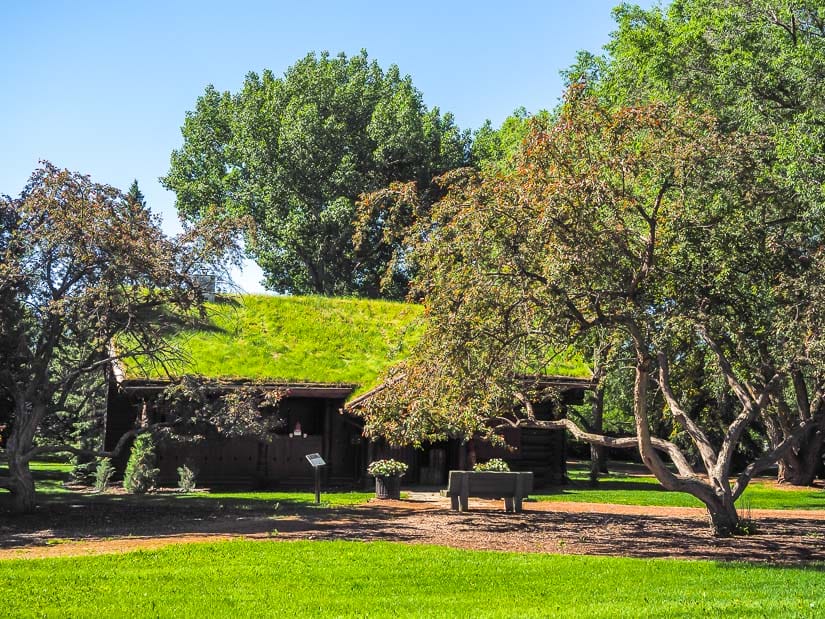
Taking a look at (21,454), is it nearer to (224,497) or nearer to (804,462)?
(224,497)

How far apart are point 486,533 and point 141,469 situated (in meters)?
13.2

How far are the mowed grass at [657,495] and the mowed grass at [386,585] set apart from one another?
34.8 feet

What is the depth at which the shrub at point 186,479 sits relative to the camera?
27.5 m

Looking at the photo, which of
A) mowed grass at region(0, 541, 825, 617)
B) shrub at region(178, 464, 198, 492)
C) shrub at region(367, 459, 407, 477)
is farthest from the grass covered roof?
mowed grass at region(0, 541, 825, 617)

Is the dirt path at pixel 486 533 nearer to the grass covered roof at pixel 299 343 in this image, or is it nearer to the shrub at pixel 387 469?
the shrub at pixel 387 469

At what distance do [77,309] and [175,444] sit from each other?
10.3 metres

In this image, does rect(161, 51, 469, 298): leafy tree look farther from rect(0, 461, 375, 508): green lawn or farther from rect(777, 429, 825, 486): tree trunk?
rect(0, 461, 375, 508): green lawn

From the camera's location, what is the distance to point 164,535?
53.4 ft

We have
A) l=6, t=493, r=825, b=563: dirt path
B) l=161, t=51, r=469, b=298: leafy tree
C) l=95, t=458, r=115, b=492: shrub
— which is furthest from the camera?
l=161, t=51, r=469, b=298: leafy tree

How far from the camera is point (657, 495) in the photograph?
2888 centimetres

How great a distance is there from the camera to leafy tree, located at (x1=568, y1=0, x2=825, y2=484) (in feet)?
68.2

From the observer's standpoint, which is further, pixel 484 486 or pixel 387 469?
pixel 387 469

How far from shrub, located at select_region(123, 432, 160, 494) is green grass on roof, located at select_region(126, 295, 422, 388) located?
7.17ft

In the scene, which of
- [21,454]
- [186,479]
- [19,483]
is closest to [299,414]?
[186,479]
